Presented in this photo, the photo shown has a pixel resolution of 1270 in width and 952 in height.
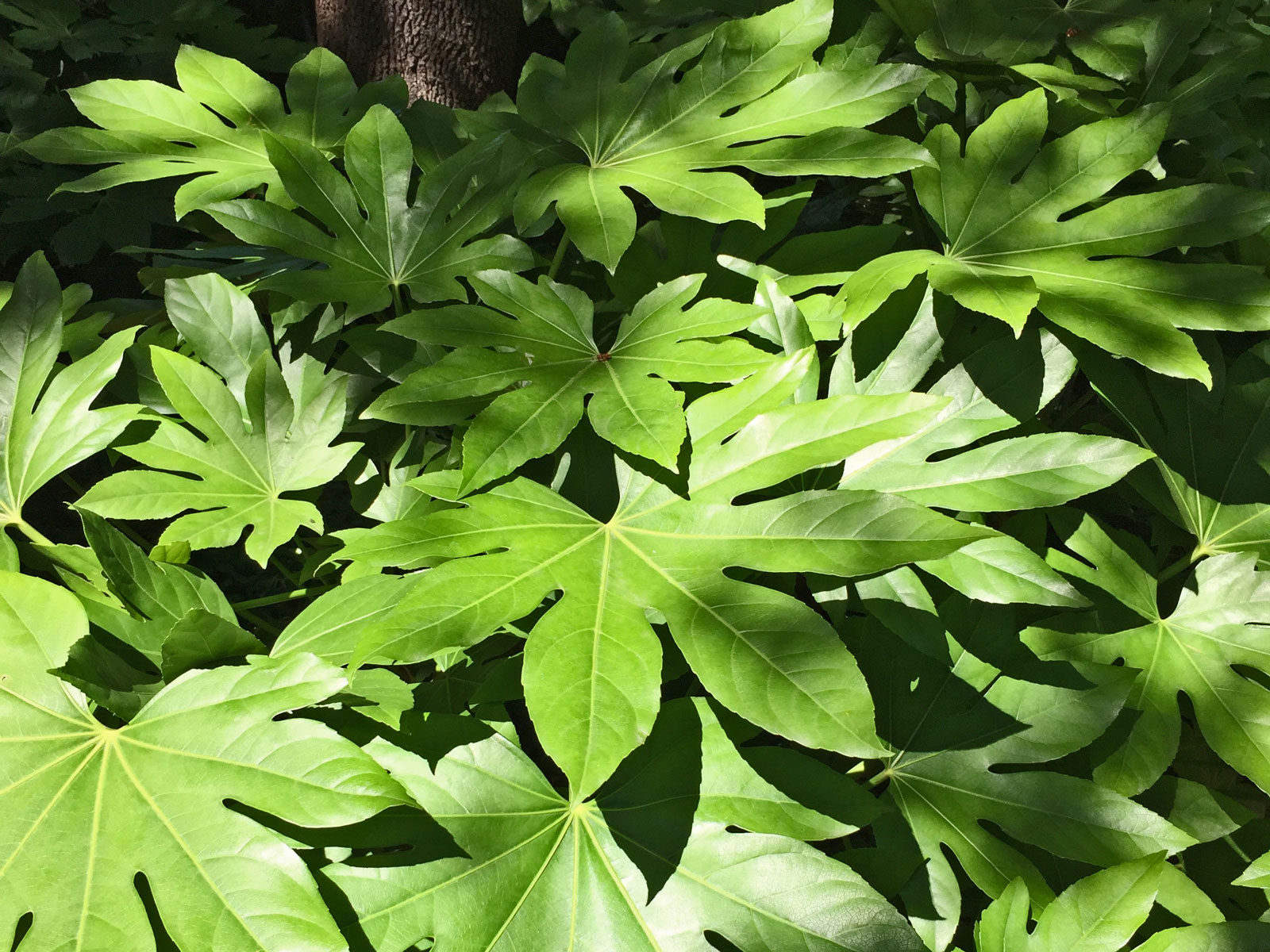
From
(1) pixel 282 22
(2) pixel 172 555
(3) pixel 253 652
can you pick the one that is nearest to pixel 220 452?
(2) pixel 172 555

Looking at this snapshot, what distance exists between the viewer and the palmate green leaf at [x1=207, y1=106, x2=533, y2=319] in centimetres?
132

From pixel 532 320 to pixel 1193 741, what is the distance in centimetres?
108

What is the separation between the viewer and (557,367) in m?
1.13

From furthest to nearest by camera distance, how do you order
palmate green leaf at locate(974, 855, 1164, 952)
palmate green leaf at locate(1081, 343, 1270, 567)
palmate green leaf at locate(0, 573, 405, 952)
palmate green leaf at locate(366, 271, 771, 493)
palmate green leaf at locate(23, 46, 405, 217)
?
1. palmate green leaf at locate(23, 46, 405, 217)
2. palmate green leaf at locate(1081, 343, 1270, 567)
3. palmate green leaf at locate(366, 271, 771, 493)
4. palmate green leaf at locate(974, 855, 1164, 952)
5. palmate green leaf at locate(0, 573, 405, 952)

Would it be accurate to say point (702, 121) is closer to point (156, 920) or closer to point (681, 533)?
point (681, 533)

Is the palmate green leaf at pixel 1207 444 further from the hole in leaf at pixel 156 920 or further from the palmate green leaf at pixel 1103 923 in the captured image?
the hole in leaf at pixel 156 920

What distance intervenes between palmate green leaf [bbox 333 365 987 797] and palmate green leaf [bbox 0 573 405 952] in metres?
0.12

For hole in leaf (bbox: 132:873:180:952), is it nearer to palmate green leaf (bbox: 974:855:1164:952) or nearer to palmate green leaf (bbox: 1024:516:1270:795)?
palmate green leaf (bbox: 974:855:1164:952)

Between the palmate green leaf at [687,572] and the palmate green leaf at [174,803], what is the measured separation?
0.38 feet

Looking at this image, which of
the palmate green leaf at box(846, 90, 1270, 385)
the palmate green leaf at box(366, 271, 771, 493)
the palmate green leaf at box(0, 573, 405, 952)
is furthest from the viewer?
the palmate green leaf at box(846, 90, 1270, 385)

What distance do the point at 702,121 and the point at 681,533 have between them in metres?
0.71

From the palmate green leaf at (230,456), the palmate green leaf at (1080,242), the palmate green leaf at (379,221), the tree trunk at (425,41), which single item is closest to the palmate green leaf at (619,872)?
the palmate green leaf at (230,456)

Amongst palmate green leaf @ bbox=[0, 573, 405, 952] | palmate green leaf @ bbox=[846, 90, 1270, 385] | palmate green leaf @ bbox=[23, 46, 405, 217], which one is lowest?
palmate green leaf @ bbox=[0, 573, 405, 952]

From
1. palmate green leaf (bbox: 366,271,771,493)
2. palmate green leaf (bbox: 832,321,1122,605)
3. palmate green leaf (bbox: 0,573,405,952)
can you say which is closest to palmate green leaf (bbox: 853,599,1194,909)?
palmate green leaf (bbox: 832,321,1122,605)
